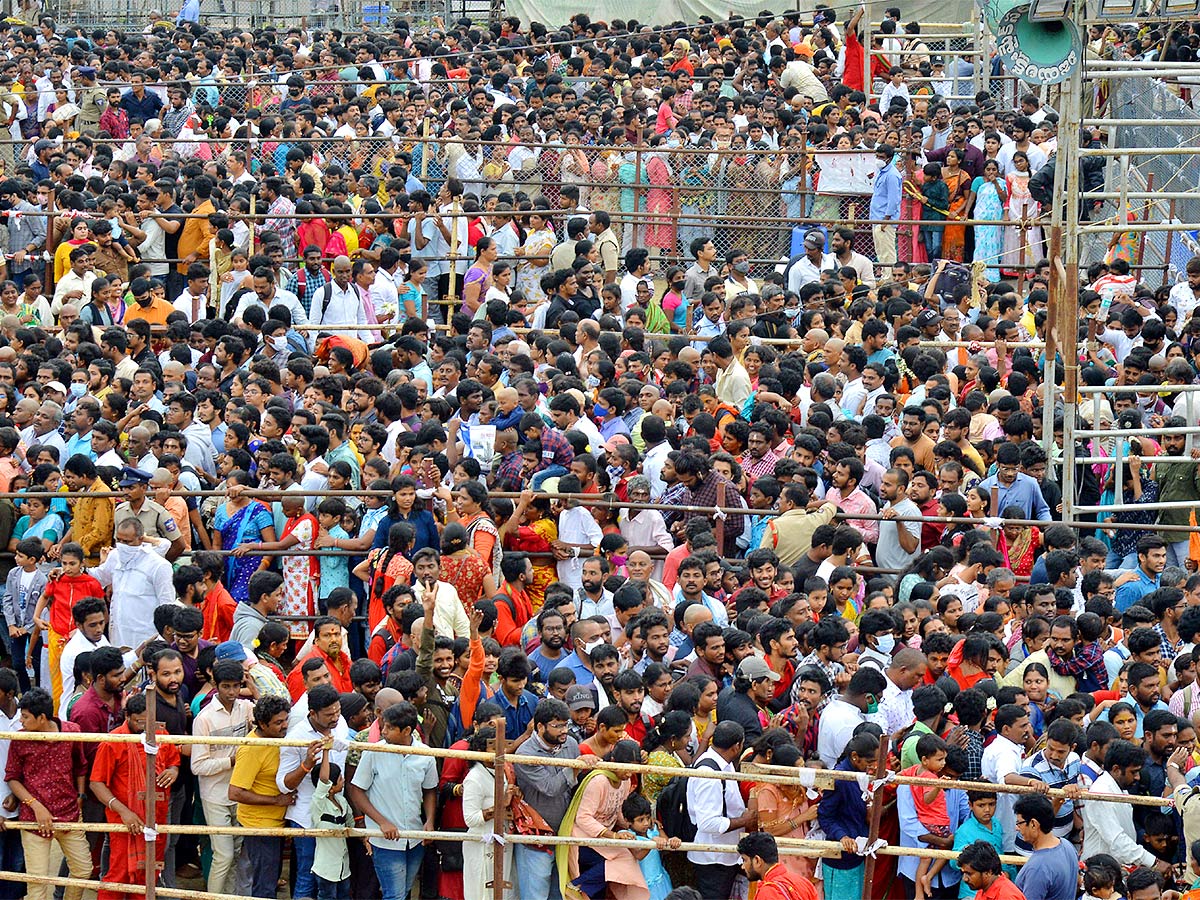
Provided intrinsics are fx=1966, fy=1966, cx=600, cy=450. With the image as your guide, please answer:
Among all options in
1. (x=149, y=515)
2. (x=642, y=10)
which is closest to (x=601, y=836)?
(x=149, y=515)

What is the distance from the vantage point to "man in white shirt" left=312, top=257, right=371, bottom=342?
57.3ft

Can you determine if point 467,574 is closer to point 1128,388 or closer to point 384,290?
point 1128,388

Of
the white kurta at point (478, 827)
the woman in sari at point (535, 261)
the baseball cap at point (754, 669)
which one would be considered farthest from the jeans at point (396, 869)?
the woman in sari at point (535, 261)

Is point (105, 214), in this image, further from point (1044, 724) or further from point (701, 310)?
point (1044, 724)

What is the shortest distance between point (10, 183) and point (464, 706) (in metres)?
11.3

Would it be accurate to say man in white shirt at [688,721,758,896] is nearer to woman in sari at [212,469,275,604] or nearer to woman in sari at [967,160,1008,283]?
woman in sari at [212,469,275,604]

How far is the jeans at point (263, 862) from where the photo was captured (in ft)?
34.9

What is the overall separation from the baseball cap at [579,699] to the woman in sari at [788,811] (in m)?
1.10

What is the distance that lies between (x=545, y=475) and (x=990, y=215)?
906 cm

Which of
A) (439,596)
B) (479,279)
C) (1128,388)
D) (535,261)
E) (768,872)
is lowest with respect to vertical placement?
(768,872)

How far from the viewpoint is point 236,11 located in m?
36.8

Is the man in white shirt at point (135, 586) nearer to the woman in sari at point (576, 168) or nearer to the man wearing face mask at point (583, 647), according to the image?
the man wearing face mask at point (583, 647)

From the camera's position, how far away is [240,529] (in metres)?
12.8

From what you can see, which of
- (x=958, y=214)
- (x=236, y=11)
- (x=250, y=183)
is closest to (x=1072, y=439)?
(x=958, y=214)
